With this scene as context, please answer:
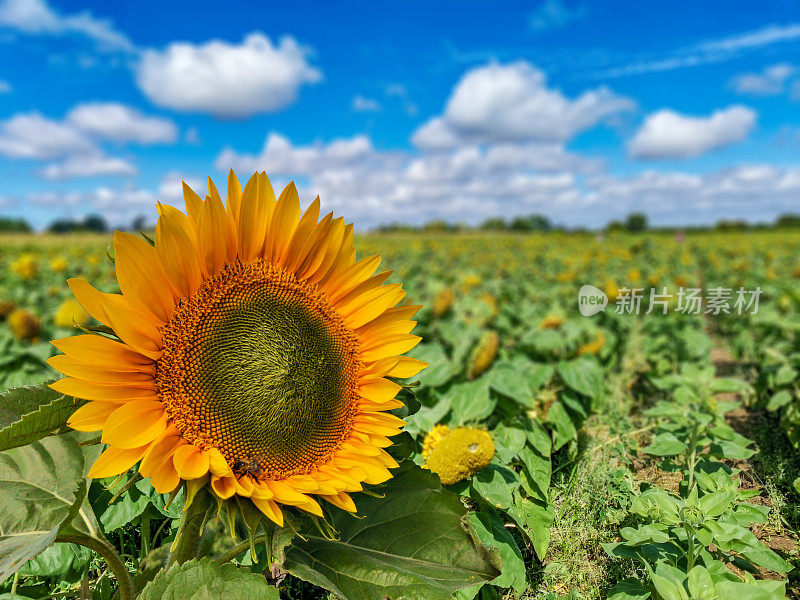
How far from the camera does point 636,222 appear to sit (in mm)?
58719

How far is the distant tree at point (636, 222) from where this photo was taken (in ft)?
185

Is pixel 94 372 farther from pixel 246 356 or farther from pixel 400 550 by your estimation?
pixel 400 550

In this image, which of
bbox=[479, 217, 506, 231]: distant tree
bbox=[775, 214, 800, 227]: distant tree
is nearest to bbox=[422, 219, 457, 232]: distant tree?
bbox=[479, 217, 506, 231]: distant tree

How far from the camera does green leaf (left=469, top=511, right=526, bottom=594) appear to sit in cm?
171

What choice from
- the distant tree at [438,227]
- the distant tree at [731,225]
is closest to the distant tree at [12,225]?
the distant tree at [438,227]

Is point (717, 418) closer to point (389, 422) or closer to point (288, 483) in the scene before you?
point (389, 422)

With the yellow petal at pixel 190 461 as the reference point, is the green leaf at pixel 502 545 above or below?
below

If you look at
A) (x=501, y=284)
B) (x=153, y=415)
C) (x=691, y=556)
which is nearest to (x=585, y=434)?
(x=691, y=556)

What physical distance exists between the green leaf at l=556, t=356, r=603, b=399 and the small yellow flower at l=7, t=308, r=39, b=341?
147 inches

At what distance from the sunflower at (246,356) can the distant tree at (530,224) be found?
187ft

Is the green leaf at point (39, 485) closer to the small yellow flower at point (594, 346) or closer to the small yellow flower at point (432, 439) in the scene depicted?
the small yellow flower at point (432, 439)

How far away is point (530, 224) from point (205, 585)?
198 feet

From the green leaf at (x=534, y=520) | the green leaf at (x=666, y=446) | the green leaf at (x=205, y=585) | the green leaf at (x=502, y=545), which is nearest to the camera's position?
the green leaf at (x=205, y=585)

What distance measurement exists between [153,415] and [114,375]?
11 centimetres
